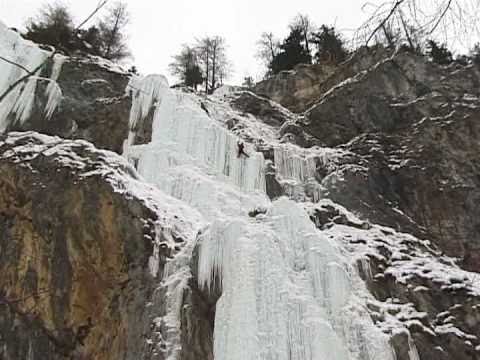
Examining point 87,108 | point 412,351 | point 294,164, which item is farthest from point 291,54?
point 412,351

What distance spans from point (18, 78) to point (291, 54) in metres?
14.8

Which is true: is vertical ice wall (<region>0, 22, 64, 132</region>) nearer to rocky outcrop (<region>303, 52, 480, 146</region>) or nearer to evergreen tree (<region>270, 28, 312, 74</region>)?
rocky outcrop (<region>303, 52, 480, 146</region>)

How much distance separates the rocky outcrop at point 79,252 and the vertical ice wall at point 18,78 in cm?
363

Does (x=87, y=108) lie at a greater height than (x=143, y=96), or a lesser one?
lesser

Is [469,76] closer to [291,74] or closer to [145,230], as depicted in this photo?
[291,74]

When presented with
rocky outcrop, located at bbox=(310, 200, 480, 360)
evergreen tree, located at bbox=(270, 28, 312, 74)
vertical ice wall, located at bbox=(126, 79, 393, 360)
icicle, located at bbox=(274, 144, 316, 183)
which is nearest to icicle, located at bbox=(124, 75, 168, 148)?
icicle, located at bbox=(274, 144, 316, 183)

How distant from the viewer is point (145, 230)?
846 centimetres

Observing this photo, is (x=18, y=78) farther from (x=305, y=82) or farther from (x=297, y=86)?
(x=305, y=82)

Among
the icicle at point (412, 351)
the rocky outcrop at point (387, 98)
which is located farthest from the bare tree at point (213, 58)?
the icicle at point (412, 351)

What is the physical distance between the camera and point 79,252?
27.0ft

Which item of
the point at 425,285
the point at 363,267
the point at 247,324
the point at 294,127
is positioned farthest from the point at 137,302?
the point at 294,127

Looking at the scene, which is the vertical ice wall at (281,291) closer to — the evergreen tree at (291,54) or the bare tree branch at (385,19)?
the bare tree branch at (385,19)

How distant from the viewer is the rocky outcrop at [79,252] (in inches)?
301

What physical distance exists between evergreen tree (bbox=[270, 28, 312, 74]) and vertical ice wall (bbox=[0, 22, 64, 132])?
13.0 metres
